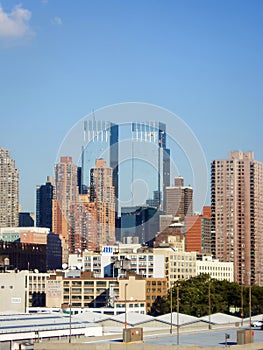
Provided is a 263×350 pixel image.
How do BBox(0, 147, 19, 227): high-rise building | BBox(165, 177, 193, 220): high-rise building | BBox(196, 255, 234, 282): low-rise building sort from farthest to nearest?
BBox(0, 147, 19, 227): high-rise building < BBox(196, 255, 234, 282): low-rise building < BBox(165, 177, 193, 220): high-rise building

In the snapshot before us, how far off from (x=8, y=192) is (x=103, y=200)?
2225 inches

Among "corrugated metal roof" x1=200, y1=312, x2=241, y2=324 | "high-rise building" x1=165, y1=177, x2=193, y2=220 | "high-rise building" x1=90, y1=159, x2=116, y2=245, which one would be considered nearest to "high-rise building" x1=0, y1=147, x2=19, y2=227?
"high-rise building" x1=90, y1=159, x2=116, y2=245

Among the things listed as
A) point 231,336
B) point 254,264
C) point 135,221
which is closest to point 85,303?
point 135,221

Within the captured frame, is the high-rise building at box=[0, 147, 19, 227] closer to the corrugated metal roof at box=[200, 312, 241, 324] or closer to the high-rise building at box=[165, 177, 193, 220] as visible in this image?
the high-rise building at box=[165, 177, 193, 220]

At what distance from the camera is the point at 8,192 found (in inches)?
6225

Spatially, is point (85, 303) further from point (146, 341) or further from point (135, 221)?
point (146, 341)

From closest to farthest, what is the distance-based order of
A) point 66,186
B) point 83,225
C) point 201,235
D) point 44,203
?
1. point 66,186
2. point 201,235
3. point 83,225
4. point 44,203

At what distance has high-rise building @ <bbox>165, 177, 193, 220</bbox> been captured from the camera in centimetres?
8638

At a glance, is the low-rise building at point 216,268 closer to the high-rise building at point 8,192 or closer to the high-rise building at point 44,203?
the high-rise building at point 44,203

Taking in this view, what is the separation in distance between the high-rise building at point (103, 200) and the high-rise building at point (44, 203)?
123 ft

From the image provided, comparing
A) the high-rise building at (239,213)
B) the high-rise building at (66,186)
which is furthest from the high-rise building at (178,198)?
the high-rise building at (239,213)

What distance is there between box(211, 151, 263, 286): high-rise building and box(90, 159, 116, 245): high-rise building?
605 inches

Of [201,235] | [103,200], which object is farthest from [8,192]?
[103,200]

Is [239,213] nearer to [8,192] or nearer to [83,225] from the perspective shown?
[83,225]
